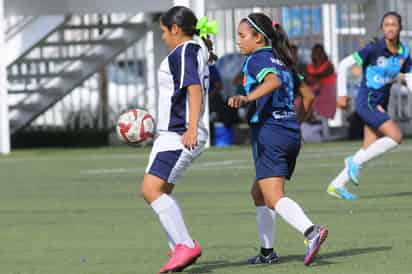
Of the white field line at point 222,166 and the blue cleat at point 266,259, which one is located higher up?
the blue cleat at point 266,259

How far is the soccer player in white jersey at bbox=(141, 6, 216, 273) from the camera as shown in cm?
898

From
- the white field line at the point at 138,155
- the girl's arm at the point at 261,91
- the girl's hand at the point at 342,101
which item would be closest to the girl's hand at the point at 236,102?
the girl's arm at the point at 261,91

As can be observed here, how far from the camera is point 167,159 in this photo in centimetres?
905

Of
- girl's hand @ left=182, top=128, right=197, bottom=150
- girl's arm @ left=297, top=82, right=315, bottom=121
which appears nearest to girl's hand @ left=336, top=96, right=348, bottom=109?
girl's arm @ left=297, top=82, right=315, bottom=121

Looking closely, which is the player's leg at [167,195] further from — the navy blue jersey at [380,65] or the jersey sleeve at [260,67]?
the navy blue jersey at [380,65]

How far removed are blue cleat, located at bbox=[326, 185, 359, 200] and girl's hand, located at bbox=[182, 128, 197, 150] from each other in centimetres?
563

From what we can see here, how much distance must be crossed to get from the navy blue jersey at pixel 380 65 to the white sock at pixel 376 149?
403 millimetres

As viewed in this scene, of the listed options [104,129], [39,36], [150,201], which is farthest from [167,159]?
[104,129]

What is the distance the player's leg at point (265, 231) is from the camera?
9.47 meters

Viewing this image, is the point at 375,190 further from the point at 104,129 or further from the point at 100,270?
the point at 104,129

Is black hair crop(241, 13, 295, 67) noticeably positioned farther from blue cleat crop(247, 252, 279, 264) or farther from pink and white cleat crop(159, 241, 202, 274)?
pink and white cleat crop(159, 241, 202, 274)

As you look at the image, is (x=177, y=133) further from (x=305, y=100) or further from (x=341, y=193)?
(x=341, y=193)

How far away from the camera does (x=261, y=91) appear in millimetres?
9039

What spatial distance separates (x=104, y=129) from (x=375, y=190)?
608 inches
